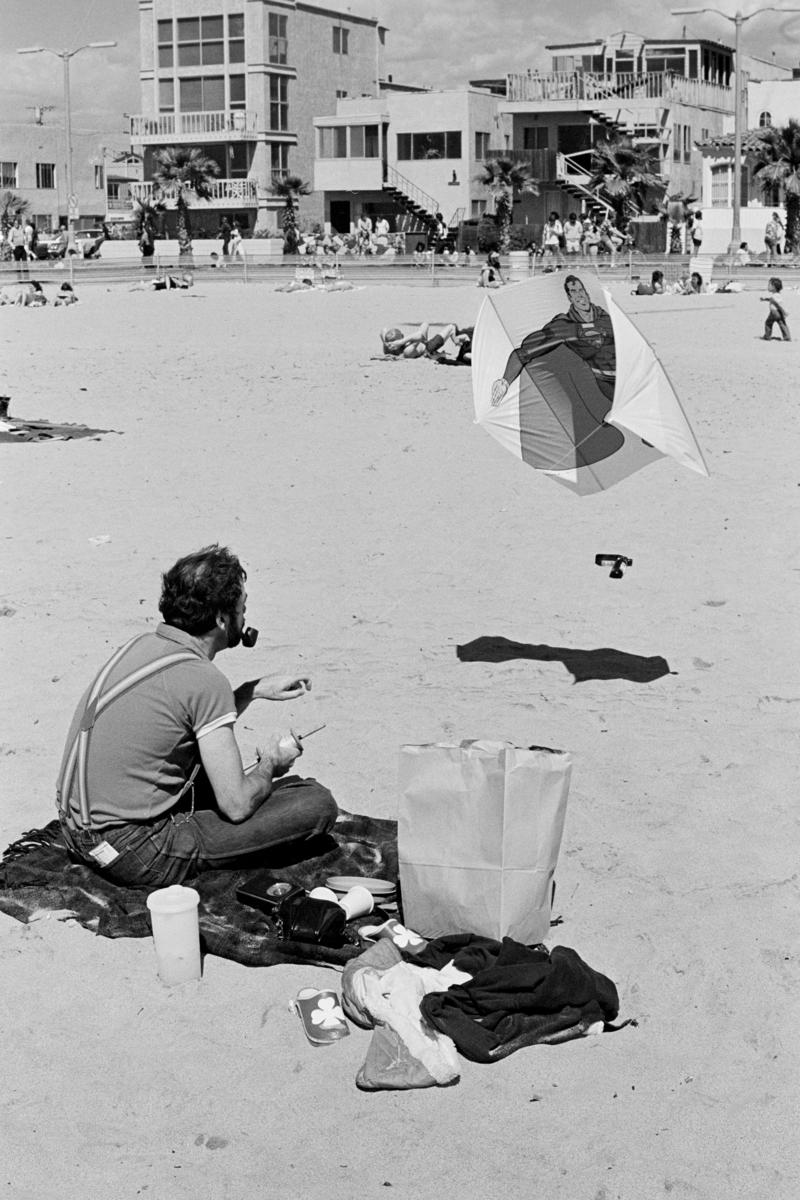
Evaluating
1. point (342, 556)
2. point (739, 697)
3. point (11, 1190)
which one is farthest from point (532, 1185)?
point (342, 556)

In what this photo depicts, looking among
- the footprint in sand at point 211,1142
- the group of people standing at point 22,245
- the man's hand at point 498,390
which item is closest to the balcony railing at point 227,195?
the group of people standing at point 22,245

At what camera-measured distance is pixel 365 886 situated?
4895 mm

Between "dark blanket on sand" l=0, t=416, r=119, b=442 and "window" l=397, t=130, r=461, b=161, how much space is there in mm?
45100

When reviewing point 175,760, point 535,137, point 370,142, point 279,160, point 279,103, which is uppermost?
point 279,103

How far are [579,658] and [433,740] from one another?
137 cm

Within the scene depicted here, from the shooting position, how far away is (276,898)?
475cm

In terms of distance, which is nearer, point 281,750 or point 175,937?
point 175,937

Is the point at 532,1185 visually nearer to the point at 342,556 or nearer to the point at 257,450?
the point at 342,556

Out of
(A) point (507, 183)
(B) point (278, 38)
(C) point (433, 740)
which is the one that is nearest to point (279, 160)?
(B) point (278, 38)

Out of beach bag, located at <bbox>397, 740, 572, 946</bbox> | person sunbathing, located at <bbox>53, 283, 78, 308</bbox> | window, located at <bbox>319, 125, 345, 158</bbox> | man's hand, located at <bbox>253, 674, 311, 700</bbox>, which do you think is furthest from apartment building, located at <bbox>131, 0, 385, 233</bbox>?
beach bag, located at <bbox>397, 740, 572, 946</bbox>

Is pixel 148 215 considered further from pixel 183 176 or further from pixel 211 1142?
pixel 211 1142

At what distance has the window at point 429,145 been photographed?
56875mm

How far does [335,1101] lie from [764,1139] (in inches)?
41.0

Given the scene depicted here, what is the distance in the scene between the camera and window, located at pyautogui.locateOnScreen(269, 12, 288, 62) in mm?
60891
